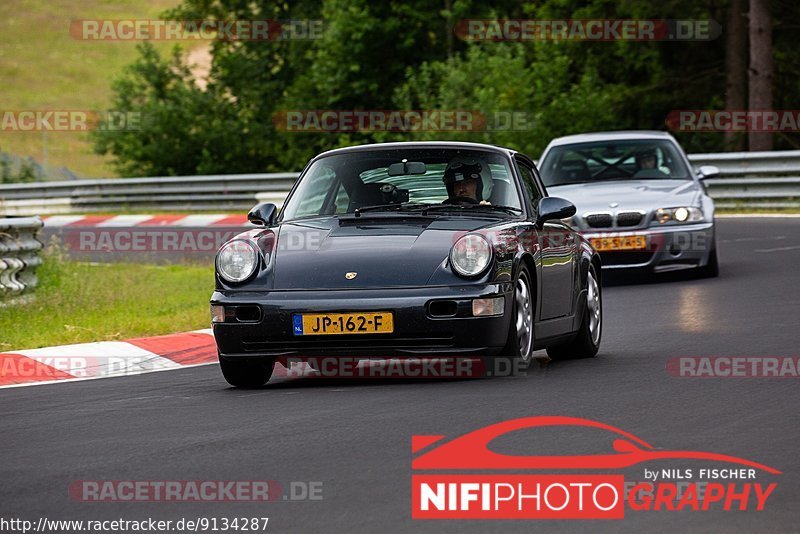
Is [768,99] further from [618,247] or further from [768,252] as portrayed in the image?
[618,247]

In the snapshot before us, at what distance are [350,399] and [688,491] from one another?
2.79 metres

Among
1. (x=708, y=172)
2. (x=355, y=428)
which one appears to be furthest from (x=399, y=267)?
(x=708, y=172)

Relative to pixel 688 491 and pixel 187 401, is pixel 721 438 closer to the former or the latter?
pixel 688 491

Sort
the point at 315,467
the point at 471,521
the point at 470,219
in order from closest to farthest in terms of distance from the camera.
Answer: the point at 471,521, the point at 315,467, the point at 470,219

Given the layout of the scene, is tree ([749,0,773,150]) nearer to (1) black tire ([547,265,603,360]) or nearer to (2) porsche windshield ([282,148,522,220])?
(1) black tire ([547,265,603,360])

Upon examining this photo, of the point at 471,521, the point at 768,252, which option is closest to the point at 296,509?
the point at 471,521

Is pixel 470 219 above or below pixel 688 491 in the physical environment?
above

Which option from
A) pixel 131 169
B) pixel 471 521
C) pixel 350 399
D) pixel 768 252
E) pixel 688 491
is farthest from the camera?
pixel 131 169

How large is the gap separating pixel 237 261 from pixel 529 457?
10.0 ft

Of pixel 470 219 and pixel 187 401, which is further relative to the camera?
pixel 470 219

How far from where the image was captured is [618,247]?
51.2 feet

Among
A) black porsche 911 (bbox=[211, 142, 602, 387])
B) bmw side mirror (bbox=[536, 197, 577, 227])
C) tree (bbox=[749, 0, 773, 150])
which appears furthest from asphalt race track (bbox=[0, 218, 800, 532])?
tree (bbox=[749, 0, 773, 150])

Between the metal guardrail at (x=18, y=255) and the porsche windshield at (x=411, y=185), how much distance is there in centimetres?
482

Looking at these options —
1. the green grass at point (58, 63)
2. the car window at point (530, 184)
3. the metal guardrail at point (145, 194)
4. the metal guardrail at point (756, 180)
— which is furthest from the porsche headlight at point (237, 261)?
the green grass at point (58, 63)
